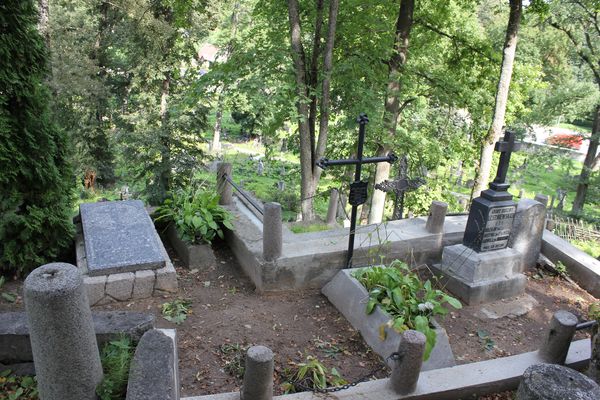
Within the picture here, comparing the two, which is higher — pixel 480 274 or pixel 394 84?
pixel 394 84

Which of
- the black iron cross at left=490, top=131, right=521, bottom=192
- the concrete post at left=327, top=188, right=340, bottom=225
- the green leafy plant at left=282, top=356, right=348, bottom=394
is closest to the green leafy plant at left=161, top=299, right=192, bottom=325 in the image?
the green leafy plant at left=282, top=356, right=348, bottom=394

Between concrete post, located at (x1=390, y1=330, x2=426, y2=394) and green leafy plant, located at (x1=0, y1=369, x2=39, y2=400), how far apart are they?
9.87 ft

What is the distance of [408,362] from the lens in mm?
3820

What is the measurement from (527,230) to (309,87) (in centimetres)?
579

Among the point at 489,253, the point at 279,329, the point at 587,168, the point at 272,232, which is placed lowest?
the point at 587,168

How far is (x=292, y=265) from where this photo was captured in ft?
19.9

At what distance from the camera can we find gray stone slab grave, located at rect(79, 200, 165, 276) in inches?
219

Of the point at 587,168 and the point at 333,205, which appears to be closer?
the point at 333,205

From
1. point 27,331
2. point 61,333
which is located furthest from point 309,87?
point 61,333

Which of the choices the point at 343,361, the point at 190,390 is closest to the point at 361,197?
the point at 343,361

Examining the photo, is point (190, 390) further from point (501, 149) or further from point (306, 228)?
point (501, 149)

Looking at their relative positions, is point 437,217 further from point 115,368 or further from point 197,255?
point 115,368

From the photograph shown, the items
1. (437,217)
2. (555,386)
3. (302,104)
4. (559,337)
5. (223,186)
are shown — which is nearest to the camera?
(555,386)

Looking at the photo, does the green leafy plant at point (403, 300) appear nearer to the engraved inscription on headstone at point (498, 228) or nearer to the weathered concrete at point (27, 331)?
the engraved inscription on headstone at point (498, 228)
